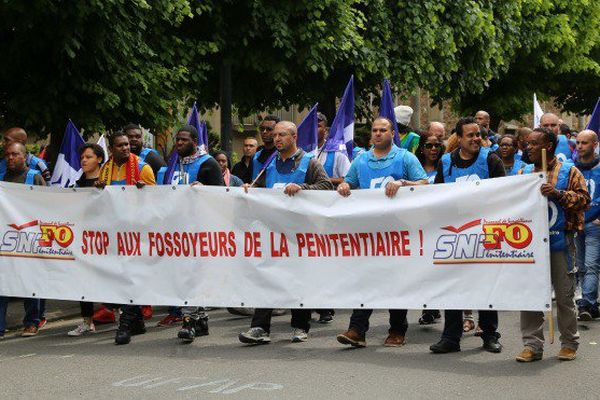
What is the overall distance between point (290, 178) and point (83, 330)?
256 cm

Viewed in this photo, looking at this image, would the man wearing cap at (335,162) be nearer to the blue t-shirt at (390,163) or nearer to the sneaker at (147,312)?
the blue t-shirt at (390,163)

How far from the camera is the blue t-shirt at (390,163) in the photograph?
9773 mm

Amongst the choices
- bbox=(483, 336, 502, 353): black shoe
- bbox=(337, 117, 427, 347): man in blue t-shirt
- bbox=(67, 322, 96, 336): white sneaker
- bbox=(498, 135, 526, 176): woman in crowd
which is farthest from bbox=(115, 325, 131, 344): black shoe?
bbox=(498, 135, 526, 176): woman in crowd

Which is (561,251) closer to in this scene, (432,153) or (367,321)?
(367,321)

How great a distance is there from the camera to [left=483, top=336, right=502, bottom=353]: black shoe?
9.55 meters

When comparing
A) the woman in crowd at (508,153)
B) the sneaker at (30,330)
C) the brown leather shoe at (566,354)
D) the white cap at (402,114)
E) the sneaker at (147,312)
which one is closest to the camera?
the brown leather shoe at (566,354)

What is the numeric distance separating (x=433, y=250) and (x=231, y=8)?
33.0 ft

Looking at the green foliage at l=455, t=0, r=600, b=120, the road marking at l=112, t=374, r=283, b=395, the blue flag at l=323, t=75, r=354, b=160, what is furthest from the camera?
the green foliage at l=455, t=0, r=600, b=120

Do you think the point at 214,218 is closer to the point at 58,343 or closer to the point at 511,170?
the point at 58,343

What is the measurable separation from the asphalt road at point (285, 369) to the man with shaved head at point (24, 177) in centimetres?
45

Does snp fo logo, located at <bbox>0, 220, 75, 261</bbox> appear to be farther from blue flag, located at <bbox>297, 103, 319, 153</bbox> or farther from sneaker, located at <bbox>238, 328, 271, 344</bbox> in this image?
blue flag, located at <bbox>297, 103, 319, 153</bbox>

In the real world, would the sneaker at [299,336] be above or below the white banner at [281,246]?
below

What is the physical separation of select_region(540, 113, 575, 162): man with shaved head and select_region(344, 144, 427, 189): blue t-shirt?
10.7 ft

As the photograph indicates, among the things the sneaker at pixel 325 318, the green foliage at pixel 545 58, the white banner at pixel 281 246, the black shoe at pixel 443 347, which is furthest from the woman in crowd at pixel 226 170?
the green foliage at pixel 545 58
